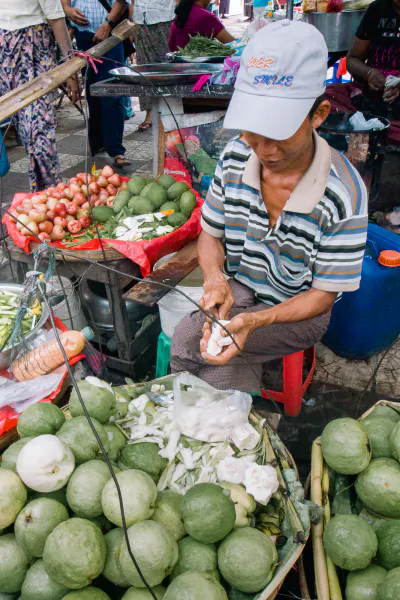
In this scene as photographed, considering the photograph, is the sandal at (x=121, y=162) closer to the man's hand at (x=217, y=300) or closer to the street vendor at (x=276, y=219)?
the street vendor at (x=276, y=219)

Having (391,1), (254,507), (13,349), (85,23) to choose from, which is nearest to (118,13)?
(85,23)

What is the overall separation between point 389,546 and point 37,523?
1.01m

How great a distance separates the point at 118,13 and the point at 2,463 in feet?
16.7

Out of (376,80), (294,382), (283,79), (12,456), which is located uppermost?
(283,79)

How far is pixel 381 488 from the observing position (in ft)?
4.77

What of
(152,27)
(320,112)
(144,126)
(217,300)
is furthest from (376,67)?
(144,126)

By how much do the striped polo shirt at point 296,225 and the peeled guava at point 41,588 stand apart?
52.0 inches

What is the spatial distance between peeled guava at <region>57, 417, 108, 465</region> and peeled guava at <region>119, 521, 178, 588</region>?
309mm

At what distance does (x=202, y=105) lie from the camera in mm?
3529

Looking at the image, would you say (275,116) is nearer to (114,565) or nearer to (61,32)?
(114,565)

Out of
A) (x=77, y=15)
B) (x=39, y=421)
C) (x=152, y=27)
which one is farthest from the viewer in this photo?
(x=152, y=27)

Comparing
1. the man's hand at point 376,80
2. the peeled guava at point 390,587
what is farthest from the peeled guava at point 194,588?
the man's hand at point 376,80

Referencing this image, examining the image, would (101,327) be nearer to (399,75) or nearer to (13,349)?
(13,349)

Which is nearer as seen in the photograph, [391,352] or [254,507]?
[254,507]
